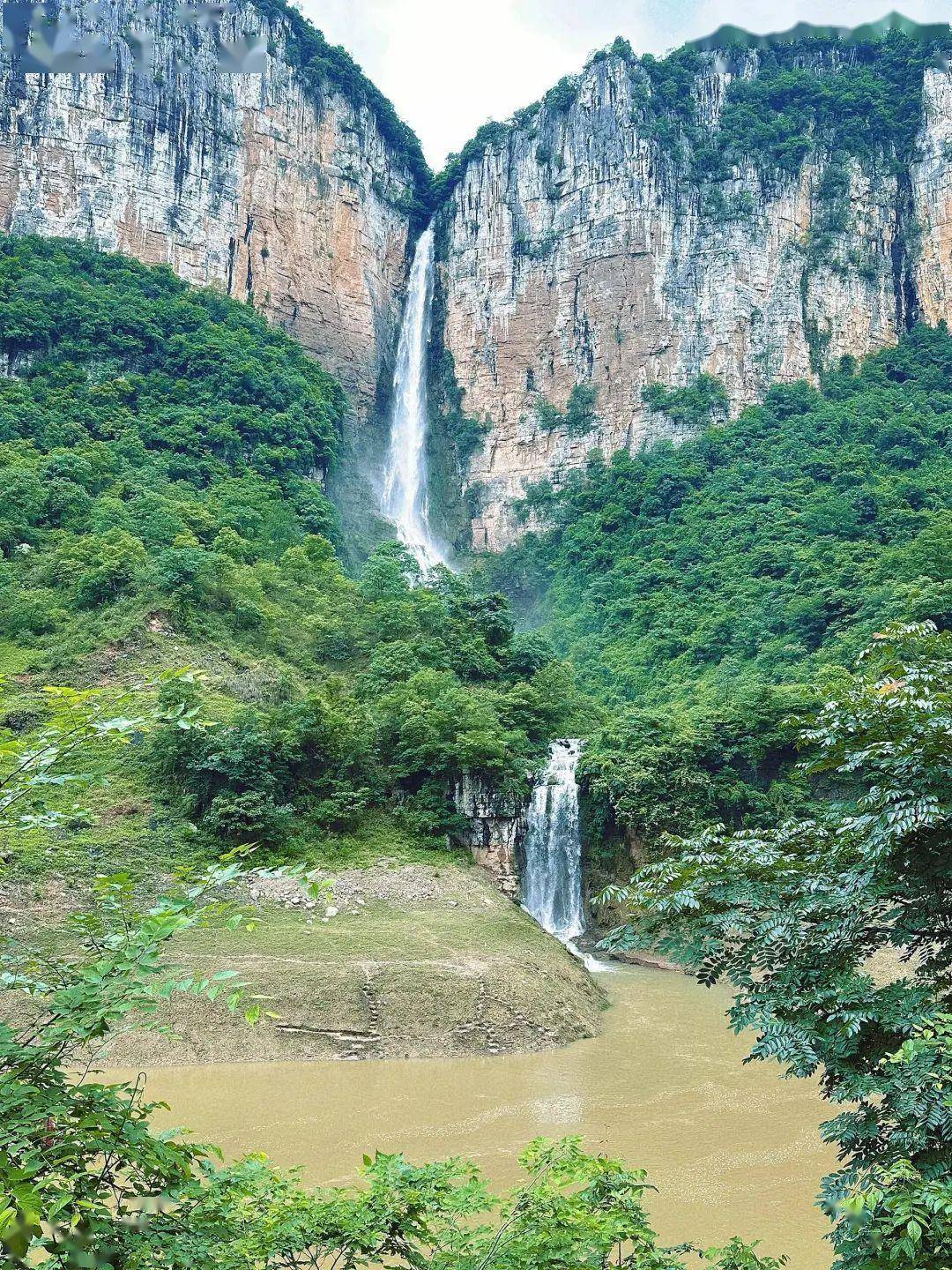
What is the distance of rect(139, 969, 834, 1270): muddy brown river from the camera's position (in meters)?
9.49

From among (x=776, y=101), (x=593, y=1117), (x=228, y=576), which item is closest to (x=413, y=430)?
(x=228, y=576)

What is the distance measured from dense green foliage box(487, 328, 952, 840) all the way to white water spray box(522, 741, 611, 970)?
1088mm

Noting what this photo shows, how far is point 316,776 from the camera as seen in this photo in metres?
23.8

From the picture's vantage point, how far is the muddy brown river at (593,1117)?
9.49 metres

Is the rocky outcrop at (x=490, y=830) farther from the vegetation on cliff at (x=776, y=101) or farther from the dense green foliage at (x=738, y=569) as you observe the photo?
the vegetation on cliff at (x=776, y=101)

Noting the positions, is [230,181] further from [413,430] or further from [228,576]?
[228,576]

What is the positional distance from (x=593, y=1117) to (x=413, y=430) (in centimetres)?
5002

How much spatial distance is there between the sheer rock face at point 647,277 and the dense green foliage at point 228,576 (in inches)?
473

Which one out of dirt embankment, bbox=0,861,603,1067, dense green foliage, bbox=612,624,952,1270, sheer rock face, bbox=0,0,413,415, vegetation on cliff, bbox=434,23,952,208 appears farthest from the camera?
vegetation on cliff, bbox=434,23,952,208

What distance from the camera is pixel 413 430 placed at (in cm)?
5869

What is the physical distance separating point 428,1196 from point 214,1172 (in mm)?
991

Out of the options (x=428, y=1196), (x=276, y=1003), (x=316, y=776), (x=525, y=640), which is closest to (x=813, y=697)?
(x=428, y=1196)

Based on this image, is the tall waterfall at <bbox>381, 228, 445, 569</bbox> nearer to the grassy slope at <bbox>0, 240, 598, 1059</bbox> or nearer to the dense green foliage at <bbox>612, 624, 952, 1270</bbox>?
the grassy slope at <bbox>0, 240, 598, 1059</bbox>

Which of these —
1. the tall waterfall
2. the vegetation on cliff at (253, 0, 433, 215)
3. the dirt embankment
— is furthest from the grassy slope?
the vegetation on cliff at (253, 0, 433, 215)
